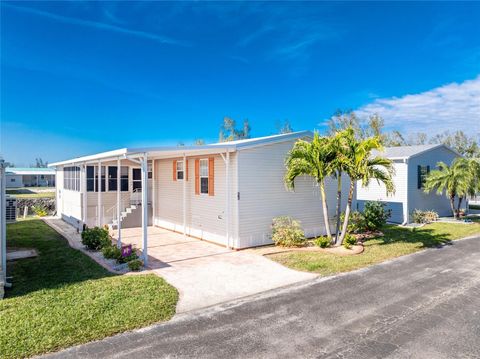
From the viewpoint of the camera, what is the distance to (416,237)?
42.5 ft

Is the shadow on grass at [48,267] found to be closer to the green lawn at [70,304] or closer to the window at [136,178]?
the green lawn at [70,304]

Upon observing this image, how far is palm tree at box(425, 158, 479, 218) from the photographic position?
16.8m

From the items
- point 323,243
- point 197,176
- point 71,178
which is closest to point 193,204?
point 197,176

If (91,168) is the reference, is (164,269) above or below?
below

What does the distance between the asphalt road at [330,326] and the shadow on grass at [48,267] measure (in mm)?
3198

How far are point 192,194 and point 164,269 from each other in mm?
5169

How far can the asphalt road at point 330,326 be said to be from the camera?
4.49m

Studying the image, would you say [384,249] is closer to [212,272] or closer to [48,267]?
[212,272]

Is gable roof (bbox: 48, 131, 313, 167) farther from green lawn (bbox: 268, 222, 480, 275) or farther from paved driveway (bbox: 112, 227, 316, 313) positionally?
green lawn (bbox: 268, 222, 480, 275)

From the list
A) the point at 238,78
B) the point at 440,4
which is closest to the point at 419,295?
the point at 440,4

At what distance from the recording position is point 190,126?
48656 millimetres

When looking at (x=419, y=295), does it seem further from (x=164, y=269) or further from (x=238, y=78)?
(x=238, y=78)

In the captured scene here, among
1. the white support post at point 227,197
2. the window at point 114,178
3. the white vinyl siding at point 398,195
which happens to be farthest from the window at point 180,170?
the white vinyl siding at point 398,195

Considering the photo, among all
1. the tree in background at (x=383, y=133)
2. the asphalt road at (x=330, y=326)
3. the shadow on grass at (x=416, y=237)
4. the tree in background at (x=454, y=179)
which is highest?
the tree in background at (x=383, y=133)
